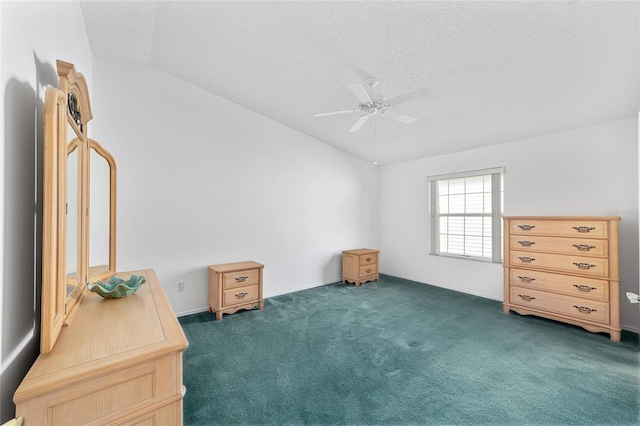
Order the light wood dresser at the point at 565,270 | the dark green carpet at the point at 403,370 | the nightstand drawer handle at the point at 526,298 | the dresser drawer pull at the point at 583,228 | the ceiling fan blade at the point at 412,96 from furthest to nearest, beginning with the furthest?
the nightstand drawer handle at the point at 526,298
the dresser drawer pull at the point at 583,228
the light wood dresser at the point at 565,270
the ceiling fan blade at the point at 412,96
the dark green carpet at the point at 403,370

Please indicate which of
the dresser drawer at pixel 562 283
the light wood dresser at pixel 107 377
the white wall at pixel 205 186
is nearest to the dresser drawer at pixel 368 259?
the white wall at pixel 205 186

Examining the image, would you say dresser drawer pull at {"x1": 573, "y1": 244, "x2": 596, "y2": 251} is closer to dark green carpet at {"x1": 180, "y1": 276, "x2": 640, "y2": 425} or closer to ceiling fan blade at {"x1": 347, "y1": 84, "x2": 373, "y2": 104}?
dark green carpet at {"x1": 180, "y1": 276, "x2": 640, "y2": 425}

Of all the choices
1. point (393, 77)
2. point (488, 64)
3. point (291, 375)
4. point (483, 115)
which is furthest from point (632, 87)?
point (291, 375)

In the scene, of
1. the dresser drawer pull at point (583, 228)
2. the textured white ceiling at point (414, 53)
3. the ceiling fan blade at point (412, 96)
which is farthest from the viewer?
the dresser drawer pull at point (583, 228)

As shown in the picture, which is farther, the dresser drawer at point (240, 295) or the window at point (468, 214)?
the window at point (468, 214)

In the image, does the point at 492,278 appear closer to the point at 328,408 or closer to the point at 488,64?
the point at 488,64

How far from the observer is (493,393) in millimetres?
1860

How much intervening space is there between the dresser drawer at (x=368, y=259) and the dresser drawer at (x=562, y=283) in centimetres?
212

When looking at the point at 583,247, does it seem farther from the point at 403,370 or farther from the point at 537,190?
the point at 403,370

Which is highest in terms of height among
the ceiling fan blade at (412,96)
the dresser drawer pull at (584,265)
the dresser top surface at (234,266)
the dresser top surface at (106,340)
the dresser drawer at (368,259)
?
the ceiling fan blade at (412,96)

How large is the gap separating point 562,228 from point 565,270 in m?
0.46

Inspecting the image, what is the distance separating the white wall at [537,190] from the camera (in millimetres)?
2869

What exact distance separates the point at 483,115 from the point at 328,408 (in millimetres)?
3344

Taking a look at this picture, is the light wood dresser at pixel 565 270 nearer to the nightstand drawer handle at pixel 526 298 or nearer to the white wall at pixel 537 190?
the nightstand drawer handle at pixel 526 298
